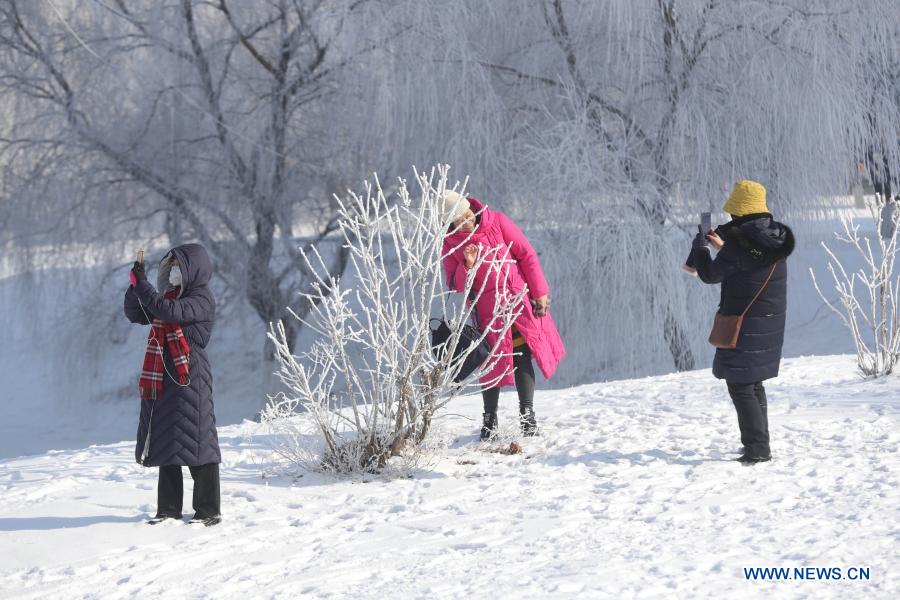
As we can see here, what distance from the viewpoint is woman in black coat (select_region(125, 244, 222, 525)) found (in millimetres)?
4059

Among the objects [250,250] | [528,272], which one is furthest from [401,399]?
[250,250]

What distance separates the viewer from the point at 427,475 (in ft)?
16.0

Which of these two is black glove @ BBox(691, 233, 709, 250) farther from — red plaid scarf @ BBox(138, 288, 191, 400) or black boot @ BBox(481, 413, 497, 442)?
red plaid scarf @ BBox(138, 288, 191, 400)

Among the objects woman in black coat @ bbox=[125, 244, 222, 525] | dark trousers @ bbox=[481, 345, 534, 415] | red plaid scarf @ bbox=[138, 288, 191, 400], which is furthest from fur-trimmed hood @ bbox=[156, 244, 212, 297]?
dark trousers @ bbox=[481, 345, 534, 415]

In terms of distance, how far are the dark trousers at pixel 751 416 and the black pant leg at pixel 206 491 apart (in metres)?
2.25

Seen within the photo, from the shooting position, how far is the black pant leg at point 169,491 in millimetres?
4246

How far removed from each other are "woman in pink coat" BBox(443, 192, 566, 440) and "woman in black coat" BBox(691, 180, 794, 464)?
35.9 inches

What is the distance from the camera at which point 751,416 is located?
4703 mm

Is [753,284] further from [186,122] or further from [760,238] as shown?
[186,122]

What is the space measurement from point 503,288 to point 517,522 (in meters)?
1.36

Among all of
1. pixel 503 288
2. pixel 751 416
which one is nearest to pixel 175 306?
pixel 503 288

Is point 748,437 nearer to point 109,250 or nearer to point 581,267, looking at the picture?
point 581,267

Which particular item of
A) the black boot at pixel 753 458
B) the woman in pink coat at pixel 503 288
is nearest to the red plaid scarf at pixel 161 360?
the woman in pink coat at pixel 503 288

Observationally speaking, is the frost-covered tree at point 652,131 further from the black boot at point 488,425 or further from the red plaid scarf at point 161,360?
the red plaid scarf at point 161,360
